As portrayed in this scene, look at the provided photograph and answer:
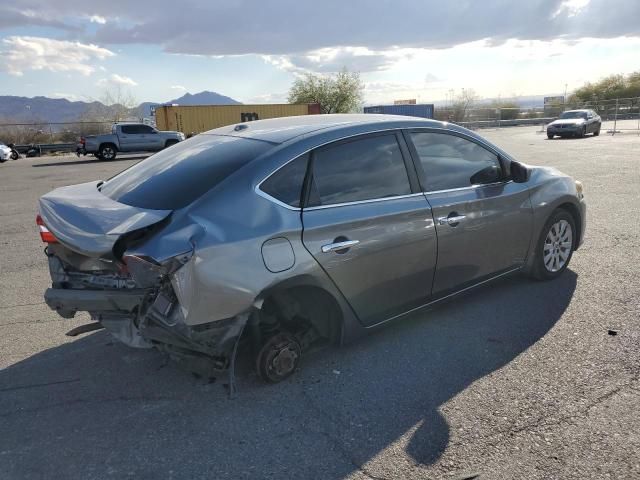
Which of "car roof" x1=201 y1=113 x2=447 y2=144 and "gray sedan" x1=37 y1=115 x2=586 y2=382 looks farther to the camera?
"car roof" x1=201 y1=113 x2=447 y2=144

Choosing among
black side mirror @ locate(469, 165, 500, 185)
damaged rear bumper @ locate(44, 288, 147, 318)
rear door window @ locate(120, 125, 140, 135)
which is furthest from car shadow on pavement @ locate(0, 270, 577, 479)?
rear door window @ locate(120, 125, 140, 135)

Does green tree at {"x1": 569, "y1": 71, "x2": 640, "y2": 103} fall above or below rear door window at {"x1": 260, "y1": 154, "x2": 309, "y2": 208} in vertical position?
above

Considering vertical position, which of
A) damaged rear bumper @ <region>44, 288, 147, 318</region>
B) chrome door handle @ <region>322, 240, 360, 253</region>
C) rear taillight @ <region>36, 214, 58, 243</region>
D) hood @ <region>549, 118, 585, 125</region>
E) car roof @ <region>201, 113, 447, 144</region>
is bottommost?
damaged rear bumper @ <region>44, 288, 147, 318</region>

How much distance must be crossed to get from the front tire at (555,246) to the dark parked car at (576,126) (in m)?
25.5

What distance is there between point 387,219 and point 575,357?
1.63 m

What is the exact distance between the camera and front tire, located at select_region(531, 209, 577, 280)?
4949 millimetres

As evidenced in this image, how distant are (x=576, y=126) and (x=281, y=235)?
93.8 ft

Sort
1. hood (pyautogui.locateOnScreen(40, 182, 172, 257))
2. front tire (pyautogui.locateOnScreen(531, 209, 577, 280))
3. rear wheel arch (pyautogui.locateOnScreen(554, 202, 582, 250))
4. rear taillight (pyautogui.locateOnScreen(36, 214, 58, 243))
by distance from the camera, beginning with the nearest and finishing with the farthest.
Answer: hood (pyautogui.locateOnScreen(40, 182, 172, 257))
rear taillight (pyautogui.locateOnScreen(36, 214, 58, 243))
front tire (pyautogui.locateOnScreen(531, 209, 577, 280))
rear wheel arch (pyautogui.locateOnScreen(554, 202, 582, 250))

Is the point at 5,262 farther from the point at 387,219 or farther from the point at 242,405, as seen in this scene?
the point at 387,219

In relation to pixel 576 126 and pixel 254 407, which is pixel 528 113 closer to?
pixel 576 126

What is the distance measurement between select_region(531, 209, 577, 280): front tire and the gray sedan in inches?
21.4

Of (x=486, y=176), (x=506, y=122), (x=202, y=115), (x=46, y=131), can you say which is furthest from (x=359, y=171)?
(x=506, y=122)

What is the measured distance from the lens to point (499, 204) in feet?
14.5

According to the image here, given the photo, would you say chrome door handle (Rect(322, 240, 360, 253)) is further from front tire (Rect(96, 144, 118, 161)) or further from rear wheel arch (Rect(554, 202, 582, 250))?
front tire (Rect(96, 144, 118, 161))
